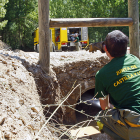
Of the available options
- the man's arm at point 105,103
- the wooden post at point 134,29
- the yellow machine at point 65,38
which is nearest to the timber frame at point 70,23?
the wooden post at point 134,29

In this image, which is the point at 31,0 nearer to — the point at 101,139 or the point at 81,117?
the point at 81,117

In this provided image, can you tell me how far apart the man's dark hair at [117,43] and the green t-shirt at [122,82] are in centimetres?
8

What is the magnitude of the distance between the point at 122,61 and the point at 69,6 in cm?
2954

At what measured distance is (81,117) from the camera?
7.70 metres

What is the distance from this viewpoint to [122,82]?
2266 mm

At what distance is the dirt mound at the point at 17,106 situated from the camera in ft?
7.39

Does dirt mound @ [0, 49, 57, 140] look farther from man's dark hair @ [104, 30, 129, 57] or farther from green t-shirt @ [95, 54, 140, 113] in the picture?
man's dark hair @ [104, 30, 129, 57]

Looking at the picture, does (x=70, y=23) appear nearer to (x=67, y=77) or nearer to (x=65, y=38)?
(x=67, y=77)

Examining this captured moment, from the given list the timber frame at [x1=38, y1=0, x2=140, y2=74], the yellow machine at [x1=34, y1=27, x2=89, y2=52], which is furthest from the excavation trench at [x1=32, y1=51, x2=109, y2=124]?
the yellow machine at [x1=34, y1=27, x2=89, y2=52]

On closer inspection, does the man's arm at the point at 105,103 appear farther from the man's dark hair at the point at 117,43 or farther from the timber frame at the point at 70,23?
the timber frame at the point at 70,23

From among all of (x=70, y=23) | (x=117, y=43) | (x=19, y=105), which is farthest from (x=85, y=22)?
(x=19, y=105)

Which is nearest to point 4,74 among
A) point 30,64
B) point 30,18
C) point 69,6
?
point 30,64

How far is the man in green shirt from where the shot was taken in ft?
7.25

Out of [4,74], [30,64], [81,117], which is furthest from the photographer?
[81,117]
